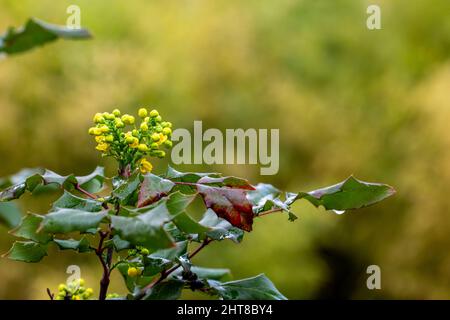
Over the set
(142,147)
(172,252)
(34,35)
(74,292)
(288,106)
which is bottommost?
(288,106)

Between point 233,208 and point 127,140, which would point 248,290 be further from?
point 127,140

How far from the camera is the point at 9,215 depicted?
0.76m

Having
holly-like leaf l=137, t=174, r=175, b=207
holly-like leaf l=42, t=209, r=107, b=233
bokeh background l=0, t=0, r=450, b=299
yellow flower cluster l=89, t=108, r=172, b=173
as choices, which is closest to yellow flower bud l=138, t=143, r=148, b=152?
yellow flower cluster l=89, t=108, r=172, b=173

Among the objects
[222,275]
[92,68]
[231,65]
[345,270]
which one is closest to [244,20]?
[231,65]

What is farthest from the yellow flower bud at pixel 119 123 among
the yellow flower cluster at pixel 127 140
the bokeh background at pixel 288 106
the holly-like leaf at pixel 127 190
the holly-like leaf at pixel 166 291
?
the bokeh background at pixel 288 106

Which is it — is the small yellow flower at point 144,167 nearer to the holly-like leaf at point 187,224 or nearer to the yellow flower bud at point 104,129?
the yellow flower bud at point 104,129

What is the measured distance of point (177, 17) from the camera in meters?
7.13

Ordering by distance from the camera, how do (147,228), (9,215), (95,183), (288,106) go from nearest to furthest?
(147,228)
(9,215)
(95,183)
(288,106)

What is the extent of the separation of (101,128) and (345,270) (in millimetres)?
6479

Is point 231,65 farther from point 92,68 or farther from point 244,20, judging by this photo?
point 92,68

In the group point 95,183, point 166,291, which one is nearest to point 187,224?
point 166,291

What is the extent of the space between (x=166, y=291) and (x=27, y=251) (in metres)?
0.18

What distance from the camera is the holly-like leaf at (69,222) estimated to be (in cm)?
68

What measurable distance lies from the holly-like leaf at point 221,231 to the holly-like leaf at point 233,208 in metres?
0.04
